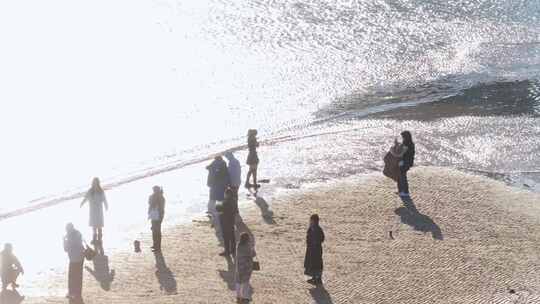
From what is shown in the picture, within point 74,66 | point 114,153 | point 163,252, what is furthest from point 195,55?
point 163,252

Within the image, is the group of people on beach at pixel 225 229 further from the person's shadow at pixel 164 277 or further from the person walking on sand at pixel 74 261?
the person's shadow at pixel 164 277

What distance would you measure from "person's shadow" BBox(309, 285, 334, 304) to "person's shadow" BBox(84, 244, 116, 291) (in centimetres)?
375

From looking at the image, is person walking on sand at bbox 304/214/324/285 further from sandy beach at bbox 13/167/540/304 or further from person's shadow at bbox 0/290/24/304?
person's shadow at bbox 0/290/24/304

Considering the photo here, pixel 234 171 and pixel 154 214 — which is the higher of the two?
pixel 234 171

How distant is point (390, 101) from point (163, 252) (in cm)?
1633

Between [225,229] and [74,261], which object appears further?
[225,229]

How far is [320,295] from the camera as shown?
1703 centimetres

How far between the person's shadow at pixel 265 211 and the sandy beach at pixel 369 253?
0.02 m

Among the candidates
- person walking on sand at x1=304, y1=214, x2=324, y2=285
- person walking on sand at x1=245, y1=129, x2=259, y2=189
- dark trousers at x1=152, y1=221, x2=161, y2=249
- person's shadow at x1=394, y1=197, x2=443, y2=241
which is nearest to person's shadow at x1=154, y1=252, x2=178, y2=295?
dark trousers at x1=152, y1=221, x2=161, y2=249

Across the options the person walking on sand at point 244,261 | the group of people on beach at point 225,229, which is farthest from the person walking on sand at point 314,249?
the person walking on sand at point 244,261

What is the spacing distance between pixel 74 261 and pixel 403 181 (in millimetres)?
9064

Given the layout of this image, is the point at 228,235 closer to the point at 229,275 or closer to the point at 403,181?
the point at 229,275

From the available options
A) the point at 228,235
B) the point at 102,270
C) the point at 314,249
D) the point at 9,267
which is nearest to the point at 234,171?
the point at 228,235

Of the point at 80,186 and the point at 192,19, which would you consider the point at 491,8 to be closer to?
the point at 192,19
